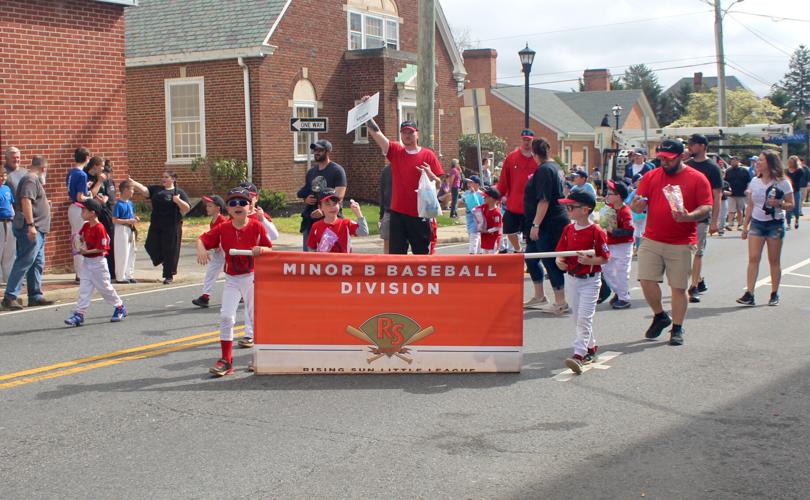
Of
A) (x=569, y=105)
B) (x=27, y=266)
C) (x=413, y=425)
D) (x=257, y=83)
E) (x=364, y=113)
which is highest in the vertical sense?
(x=569, y=105)

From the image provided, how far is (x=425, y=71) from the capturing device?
1877cm

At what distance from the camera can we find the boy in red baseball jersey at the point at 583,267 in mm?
7629

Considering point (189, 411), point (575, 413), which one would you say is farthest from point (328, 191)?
point (575, 413)

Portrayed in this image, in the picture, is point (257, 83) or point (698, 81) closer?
point (257, 83)

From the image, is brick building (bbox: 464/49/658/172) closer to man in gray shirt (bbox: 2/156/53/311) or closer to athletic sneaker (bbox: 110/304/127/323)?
man in gray shirt (bbox: 2/156/53/311)

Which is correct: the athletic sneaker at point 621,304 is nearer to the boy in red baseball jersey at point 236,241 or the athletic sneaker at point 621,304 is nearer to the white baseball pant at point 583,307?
the white baseball pant at point 583,307

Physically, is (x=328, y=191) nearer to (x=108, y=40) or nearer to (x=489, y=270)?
(x=489, y=270)

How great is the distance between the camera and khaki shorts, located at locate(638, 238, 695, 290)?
28.6 ft

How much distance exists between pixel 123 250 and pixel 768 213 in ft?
29.8

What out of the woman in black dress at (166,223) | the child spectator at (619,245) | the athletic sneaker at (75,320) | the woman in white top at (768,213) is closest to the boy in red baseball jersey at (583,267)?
the child spectator at (619,245)

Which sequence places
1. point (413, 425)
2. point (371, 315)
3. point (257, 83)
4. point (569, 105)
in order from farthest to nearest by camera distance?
point (569, 105) < point (257, 83) < point (371, 315) < point (413, 425)

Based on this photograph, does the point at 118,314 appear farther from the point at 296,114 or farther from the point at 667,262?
the point at 296,114

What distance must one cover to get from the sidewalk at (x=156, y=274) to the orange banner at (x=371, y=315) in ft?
18.2

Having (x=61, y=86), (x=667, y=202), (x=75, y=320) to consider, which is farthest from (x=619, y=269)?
(x=61, y=86)
